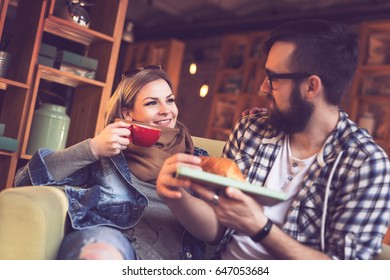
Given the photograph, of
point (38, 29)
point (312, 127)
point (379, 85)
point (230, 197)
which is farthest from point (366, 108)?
point (230, 197)

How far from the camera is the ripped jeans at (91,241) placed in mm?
1432

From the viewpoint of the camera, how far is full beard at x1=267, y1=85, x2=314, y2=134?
1.61 m

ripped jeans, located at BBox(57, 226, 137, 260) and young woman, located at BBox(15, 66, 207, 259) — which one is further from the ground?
young woman, located at BBox(15, 66, 207, 259)

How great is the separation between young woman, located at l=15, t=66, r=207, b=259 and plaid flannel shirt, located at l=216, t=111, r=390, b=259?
26cm

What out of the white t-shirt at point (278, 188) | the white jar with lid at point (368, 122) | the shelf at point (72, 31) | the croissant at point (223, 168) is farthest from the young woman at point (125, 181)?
the white jar with lid at point (368, 122)

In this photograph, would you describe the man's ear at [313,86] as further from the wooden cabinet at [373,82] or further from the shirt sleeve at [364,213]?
the wooden cabinet at [373,82]

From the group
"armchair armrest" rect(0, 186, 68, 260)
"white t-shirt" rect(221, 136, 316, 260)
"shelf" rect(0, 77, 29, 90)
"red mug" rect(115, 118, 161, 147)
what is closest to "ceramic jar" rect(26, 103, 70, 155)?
"shelf" rect(0, 77, 29, 90)

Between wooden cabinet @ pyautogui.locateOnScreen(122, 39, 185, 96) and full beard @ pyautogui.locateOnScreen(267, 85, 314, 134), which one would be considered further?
wooden cabinet @ pyautogui.locateOnScreen(122, 39, 185, 96)

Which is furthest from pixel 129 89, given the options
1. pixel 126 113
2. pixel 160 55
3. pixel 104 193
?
pixel 160 55

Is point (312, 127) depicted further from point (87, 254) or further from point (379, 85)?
point (379, 85)

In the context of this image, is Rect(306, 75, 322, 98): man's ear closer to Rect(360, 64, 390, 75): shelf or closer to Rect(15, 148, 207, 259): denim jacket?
Rect(15, 148, 207, 259): denim jacket

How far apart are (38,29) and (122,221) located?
2385mm

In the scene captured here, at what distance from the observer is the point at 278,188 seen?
163 centimetres

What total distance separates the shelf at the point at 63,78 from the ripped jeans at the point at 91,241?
236 centimetres
